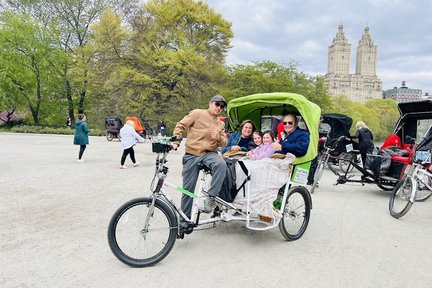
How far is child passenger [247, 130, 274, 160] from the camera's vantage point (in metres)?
4.55

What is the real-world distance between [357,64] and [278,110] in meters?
202

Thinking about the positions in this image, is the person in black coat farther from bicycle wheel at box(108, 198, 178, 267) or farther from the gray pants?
bicycle wheel at box(108, 198, 178, 267)

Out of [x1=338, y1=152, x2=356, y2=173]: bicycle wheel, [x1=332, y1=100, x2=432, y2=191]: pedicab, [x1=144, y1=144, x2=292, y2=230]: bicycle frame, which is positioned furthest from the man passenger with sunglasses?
[x1=338, y1=152, x2=356, y2=173]: bicycle wheel

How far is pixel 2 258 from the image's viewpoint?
11.4 feet

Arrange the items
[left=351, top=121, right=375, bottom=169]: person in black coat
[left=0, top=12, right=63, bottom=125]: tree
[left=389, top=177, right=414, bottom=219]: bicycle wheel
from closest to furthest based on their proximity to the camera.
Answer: [left=389, top=177, right=414, bottom=219]: bicycle wheel → [left=351, top=121, right=375, bottom=169]: person in black coat → [left=0, top=12, right=63, bottom=125]: tree

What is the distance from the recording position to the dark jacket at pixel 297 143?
→ 4.30 metres

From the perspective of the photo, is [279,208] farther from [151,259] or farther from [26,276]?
[26,276]

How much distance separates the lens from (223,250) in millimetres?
3852

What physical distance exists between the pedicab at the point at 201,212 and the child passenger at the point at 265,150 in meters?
0.42

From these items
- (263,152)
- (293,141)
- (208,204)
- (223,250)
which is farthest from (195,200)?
(293,141)

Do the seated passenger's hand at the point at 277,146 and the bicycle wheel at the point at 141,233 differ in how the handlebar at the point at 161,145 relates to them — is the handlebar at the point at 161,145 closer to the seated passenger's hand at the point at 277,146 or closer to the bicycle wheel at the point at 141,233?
the bicycle wheel at the point at 141,233

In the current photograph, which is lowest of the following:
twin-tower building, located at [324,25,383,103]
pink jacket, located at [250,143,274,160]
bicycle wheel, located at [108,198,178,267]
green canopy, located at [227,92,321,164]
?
bicycle wheel, located at [108,198,178,267]

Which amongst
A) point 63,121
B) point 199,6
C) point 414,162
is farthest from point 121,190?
point 63,121

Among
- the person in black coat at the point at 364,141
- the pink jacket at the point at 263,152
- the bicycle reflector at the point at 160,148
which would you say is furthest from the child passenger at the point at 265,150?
the person in black coat at the point at 364,141
